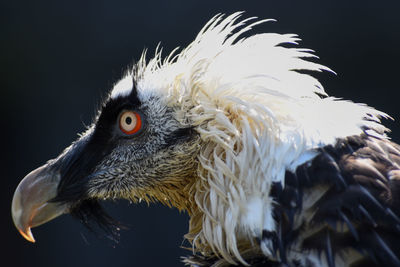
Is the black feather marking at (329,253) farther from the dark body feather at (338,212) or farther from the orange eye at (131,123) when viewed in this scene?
the orange eye at (131,123)

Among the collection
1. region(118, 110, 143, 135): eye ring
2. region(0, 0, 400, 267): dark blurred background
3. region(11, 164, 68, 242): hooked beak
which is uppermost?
region(118, 110, 143, 135): eye ring

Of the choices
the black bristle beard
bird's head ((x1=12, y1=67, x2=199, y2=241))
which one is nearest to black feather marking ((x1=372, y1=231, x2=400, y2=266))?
bird's head ((x1=12, y1=67, x2=199, y2=241))

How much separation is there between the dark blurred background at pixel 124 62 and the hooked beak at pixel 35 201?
3.24 metres

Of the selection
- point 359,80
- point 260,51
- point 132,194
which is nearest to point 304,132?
point 260,51

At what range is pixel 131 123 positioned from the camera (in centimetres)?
229

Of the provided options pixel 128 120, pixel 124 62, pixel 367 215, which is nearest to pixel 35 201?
pixel 128 120

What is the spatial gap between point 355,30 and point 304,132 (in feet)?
13.6

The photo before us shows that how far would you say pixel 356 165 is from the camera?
1868 millimetres

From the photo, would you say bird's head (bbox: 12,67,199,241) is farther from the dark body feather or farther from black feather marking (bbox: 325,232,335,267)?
black feather marking (bbox: 325,232,335,267)

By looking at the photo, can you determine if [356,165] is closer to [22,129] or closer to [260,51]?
[260,51]

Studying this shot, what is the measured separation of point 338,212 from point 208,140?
605 mm

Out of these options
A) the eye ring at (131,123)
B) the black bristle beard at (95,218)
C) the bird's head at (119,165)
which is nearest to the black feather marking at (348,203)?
the bird's head at (119,165)

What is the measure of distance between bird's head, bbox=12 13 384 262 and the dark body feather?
0.06 m

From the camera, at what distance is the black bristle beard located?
2.42 metres
